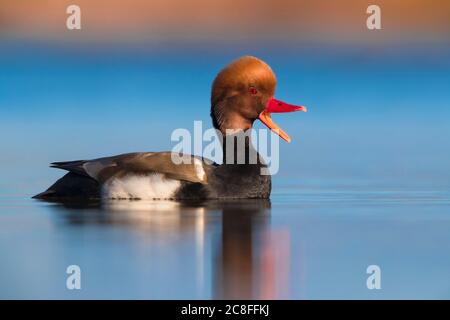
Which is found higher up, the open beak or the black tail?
the open beak

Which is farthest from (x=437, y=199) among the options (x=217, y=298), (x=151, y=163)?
(x=217, y=298)

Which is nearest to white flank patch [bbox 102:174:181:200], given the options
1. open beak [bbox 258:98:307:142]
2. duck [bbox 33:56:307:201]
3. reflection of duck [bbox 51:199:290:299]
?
duck [bbox 33:56:307:201]

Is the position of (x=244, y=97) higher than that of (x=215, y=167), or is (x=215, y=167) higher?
(x=244, y=97)

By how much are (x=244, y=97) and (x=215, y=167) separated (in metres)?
0.79

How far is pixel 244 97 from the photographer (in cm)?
905

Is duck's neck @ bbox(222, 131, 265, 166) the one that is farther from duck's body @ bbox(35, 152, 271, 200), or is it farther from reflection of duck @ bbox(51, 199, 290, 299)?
reflection of duck @ bbox(51, 199, 290, 299)

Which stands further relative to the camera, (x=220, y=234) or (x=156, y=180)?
(x=156, y=180)

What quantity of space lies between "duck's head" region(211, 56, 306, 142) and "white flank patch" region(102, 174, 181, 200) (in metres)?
0.90

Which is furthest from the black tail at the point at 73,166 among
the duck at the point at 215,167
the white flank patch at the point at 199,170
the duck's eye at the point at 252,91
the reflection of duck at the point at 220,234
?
the duck's eye at the point at 252,91

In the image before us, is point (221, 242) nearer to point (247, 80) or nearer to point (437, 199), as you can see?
point (247, 80)

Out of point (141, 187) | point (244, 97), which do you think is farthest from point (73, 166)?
point (244, 97)

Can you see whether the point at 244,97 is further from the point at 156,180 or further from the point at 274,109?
the point at 156,180

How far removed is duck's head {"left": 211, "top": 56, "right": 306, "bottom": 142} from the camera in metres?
8.98

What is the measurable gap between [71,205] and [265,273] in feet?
11.5
